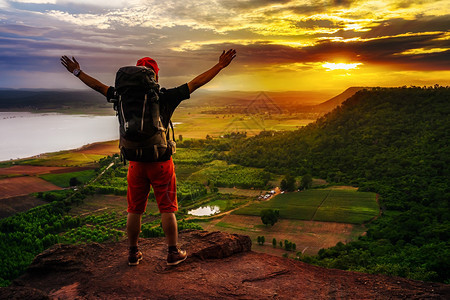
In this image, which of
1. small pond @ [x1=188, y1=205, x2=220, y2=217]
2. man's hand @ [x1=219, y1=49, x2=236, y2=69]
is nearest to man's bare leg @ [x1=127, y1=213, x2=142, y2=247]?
man's hand @ [x1=219, y1=49, x2=236, y2=69]

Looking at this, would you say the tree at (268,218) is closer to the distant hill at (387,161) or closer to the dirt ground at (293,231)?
the dirt ground at (293,231)

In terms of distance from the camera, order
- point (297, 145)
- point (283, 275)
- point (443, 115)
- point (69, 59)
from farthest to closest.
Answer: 1. point (297, 145)
2. point (443, 115)
3. point (69, 59)
4. point (283, 275)

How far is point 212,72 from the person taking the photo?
5469 mm

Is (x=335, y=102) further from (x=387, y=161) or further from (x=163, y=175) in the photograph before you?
(x=163, y=175)

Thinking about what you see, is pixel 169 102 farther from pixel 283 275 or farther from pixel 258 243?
pixel 258 243

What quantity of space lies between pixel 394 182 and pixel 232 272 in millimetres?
52392

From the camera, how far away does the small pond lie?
4606 centimetres

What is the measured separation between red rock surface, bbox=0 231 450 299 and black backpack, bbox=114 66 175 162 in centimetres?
201

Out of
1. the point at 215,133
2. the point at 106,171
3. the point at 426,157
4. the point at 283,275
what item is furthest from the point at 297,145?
the point at 283,275

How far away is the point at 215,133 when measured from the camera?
10544 cm

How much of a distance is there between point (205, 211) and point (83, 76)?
140 ft

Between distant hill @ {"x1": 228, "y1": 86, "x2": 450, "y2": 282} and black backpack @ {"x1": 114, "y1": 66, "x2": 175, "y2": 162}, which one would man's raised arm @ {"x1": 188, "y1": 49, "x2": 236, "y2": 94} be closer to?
black backpack @ {"x1": 114, "y1": 66, "x2": 175, "y2": 162}

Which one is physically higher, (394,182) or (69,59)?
(69,59)

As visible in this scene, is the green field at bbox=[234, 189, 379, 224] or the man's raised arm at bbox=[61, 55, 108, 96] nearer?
the man's raised arm at bbox=[61, 55, 108, 96]
